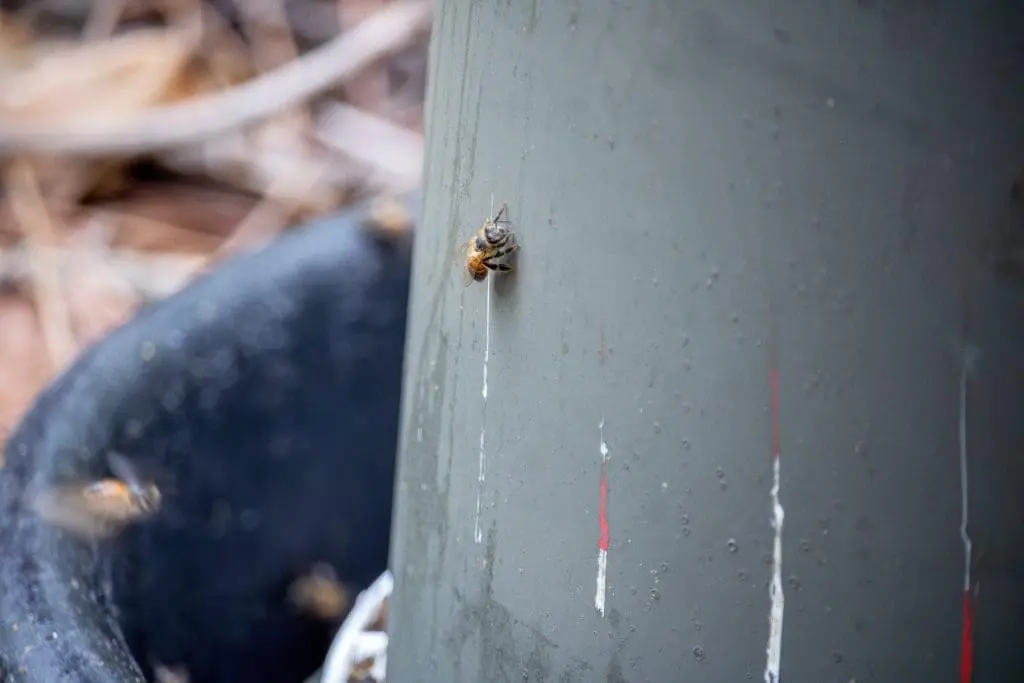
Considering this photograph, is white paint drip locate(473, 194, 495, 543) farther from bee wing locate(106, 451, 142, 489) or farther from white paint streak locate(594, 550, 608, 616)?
bee wing locate(106, 451, 142, 489)

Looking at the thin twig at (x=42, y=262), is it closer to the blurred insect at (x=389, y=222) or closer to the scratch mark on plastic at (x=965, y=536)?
the blurred insect at (x=389, y=222)

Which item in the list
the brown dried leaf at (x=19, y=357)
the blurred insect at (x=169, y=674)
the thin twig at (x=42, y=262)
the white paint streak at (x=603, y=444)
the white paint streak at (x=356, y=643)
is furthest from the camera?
the thin twig at (x=42, y=262)

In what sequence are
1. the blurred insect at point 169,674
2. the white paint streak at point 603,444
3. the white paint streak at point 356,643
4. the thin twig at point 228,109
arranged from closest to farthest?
the white paint streak at point 603,444, the white paint streak at point 356,643, the blurred insect at point 169,674, the thin twig at point 228,109

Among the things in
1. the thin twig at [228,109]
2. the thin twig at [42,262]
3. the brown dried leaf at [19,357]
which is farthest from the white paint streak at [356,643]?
the thin twig at [228,109]

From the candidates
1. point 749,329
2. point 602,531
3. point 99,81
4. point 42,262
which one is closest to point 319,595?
point 602,531

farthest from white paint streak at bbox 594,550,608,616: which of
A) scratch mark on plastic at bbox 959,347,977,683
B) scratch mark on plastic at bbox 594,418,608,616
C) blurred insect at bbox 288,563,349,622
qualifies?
blurred insect at bbox 288,563,349,622

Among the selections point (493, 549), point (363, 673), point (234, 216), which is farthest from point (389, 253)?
point (234, 216)
